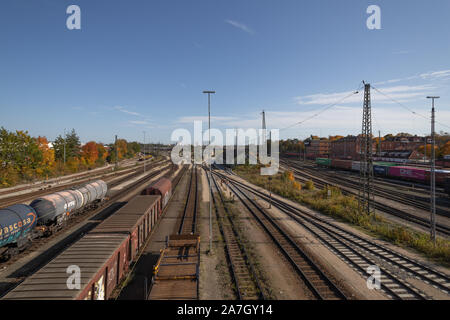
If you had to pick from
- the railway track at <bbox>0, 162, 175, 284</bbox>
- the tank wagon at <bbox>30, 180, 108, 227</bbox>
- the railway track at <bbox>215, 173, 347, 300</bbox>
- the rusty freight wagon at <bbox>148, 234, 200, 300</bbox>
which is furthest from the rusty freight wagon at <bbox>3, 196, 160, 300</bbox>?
the railway track at <bbox>215, 173, 347, 300</bbox>

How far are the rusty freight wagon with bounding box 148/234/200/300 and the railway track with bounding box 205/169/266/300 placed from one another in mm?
2676

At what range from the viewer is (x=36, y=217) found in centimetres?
1662

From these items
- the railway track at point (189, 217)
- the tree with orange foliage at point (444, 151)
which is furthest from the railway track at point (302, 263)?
the tree with orange foliage at point (444, 151)

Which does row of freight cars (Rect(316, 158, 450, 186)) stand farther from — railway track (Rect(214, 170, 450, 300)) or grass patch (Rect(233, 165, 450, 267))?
railway track (Rect(214, 170, 450, 300))

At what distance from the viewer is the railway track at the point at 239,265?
11742 millimetres

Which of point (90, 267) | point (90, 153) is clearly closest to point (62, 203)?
point (90, 267)

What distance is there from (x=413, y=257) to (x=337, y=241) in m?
4.81

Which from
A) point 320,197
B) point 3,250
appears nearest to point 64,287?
point 3,250

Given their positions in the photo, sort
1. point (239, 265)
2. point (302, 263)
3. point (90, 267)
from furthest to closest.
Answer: point (302, 263)
point (239, 265)
point (90, 267)

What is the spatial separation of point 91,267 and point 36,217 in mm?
11352

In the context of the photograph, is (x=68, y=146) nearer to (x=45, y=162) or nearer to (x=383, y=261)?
(x=45, y=162)

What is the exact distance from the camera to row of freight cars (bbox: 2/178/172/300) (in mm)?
7447

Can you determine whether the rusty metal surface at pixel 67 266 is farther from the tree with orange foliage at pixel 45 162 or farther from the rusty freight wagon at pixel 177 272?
the tree with orange foliage at pixel 45 162
